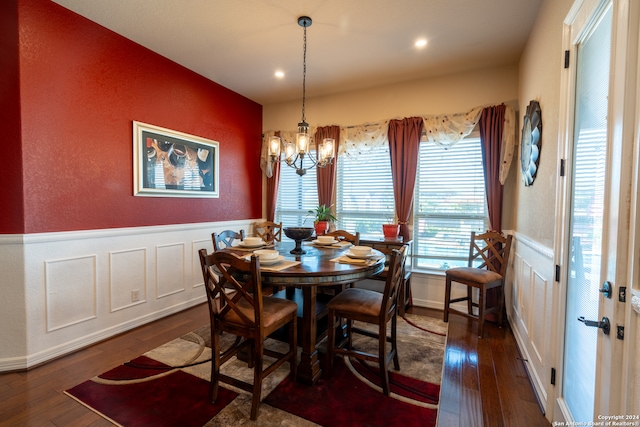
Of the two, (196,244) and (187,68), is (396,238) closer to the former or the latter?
(196,244)

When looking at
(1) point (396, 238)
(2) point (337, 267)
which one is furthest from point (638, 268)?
(1) point (396, 238)

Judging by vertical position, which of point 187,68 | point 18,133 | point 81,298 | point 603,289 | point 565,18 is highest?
point 187,68

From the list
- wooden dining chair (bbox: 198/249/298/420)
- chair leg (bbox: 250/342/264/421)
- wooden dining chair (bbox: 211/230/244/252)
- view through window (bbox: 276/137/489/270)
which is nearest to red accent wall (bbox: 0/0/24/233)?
wooden dining chair (bbox: 211/230/244/252)

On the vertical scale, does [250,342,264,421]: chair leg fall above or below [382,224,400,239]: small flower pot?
below

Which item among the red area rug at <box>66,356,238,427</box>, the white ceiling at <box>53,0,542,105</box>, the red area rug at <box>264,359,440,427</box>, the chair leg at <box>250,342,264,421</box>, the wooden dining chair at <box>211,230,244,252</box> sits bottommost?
the red area rug at <box>66,356,238,427</box>

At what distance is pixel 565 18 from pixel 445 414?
2451mm

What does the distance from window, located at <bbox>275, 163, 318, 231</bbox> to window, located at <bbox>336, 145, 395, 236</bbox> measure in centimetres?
44

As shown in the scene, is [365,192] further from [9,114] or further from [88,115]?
[9,114]

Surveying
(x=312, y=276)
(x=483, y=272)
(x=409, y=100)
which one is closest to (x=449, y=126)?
(x=409, y=100)

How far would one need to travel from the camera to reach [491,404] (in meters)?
1.92

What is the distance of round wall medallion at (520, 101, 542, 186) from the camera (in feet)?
7.36

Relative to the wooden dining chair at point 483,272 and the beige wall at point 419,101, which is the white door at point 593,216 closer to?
the wooden dining chair at point 483,272

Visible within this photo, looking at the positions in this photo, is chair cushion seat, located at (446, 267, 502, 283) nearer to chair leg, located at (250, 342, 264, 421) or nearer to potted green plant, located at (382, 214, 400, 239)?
potted green plant, located at (382, 214, 400, 239)

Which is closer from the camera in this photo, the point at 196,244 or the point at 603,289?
the point at 603,289
